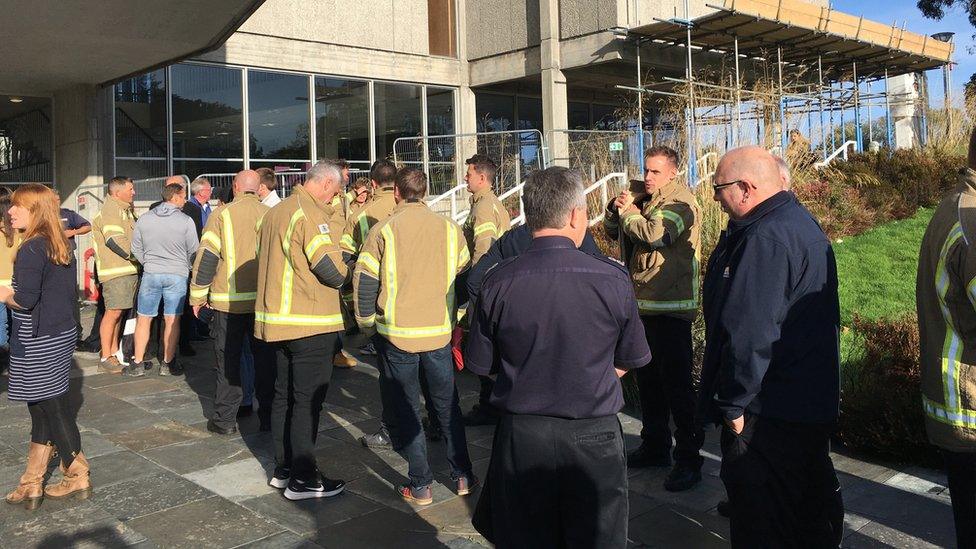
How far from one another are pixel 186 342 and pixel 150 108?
8.02 metres

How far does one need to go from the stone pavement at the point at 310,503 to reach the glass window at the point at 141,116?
1023cm

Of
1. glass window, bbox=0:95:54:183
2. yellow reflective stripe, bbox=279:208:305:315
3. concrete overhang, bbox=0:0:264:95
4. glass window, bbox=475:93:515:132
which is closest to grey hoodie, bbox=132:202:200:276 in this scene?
concrete overhang, bbox=0:0:264:95

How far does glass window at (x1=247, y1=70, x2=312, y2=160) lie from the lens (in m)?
17.4

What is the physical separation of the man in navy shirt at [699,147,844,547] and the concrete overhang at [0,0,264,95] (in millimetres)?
8535

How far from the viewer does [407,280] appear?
16.0ft

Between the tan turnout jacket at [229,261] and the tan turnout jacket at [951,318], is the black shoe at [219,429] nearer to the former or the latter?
the tan turnout jacket at [229,261]

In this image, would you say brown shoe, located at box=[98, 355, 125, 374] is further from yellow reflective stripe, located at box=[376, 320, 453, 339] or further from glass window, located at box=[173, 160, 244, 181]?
glass window, located at box=[173, 160, 244, 181]

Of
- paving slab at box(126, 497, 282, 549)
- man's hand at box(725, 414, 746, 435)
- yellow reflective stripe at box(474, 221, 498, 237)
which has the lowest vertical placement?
paving slab at box(126, 497, 282, 549)

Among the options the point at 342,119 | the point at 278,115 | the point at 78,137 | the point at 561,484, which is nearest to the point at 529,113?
the point at 342,119

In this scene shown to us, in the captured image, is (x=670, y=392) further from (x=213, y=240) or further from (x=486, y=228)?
(x=213, y=240)

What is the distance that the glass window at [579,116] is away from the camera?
946 inches

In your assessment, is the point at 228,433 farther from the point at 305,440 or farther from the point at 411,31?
the point at 411,31

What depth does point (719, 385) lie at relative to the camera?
3.33m

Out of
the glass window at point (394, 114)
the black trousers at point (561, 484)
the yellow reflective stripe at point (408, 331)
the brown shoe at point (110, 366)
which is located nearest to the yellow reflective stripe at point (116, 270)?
the brown shoe at point (110, 366)
